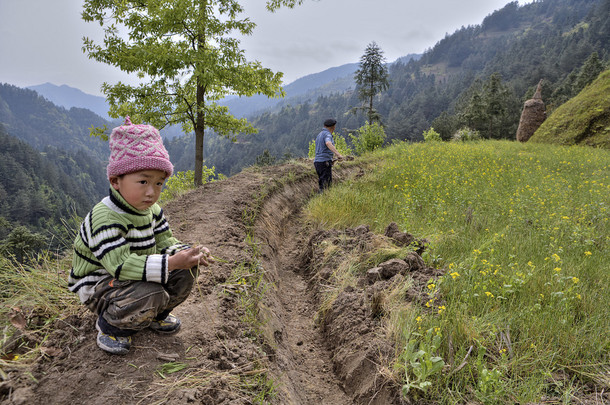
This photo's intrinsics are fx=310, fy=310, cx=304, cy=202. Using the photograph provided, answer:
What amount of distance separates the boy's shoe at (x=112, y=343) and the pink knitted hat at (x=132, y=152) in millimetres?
1032

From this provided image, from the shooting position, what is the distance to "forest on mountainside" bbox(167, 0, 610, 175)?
46.9 meters

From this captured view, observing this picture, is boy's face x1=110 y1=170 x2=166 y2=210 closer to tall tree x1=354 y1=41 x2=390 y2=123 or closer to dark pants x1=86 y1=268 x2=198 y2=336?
dark pants x1=86 y1=268 x2=198 y2=336

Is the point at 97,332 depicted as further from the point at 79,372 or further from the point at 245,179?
the point at 245,179

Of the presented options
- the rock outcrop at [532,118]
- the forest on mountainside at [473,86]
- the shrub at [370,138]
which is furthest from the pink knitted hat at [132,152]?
the rock outcrop at [532,118]

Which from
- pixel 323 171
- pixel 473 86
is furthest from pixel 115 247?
pixel 473 86

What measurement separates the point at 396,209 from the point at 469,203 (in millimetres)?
1413

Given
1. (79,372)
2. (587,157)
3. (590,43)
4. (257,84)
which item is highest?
(590,43)

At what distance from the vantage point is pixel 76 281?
197cm

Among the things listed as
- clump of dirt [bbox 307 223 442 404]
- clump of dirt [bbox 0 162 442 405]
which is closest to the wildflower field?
clump of dirt [bbox 307 223 442 404]

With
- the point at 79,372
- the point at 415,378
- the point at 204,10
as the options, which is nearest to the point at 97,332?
the point at 79,372

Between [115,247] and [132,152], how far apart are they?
0.56 metres

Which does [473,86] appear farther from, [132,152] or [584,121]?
[132,152]

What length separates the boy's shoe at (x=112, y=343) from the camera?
6.40 ft

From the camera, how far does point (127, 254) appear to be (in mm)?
1820
